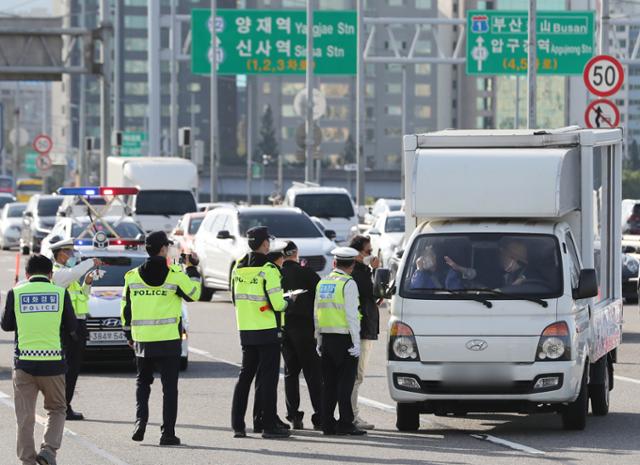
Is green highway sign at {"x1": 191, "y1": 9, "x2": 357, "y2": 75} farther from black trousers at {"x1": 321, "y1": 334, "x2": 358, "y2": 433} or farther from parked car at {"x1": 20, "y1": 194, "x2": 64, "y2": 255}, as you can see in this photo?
black trousers at {"x1": 321, "y1": 334, "x2": 358, "y2": 433}

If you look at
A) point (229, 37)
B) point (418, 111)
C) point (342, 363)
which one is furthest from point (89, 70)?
point (418, 111)

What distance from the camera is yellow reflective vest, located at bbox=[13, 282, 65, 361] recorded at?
12023 millimetres

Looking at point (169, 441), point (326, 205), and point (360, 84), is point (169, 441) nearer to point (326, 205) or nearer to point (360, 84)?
point (326, 205)

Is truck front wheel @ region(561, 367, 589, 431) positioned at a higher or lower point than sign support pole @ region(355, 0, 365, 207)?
lower

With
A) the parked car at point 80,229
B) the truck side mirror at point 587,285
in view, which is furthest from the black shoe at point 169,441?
the parked car at point 80,229

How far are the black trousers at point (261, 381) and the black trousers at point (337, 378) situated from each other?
0.44 meters

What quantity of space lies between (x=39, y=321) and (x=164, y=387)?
6.43ft

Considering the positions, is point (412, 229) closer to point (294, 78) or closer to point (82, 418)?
point (82, 418)

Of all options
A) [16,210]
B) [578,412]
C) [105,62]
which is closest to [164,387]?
[578,412]

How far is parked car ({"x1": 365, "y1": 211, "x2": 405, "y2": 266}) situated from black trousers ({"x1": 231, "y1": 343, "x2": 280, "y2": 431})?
69.9 feet

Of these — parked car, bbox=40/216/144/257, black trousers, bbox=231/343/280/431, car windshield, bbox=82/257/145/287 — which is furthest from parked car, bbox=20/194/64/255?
black trousers, bbox=231/343/280/431

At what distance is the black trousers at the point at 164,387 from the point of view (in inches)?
543

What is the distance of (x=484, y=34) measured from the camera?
55.6 metres

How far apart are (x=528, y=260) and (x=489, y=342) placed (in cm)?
99
